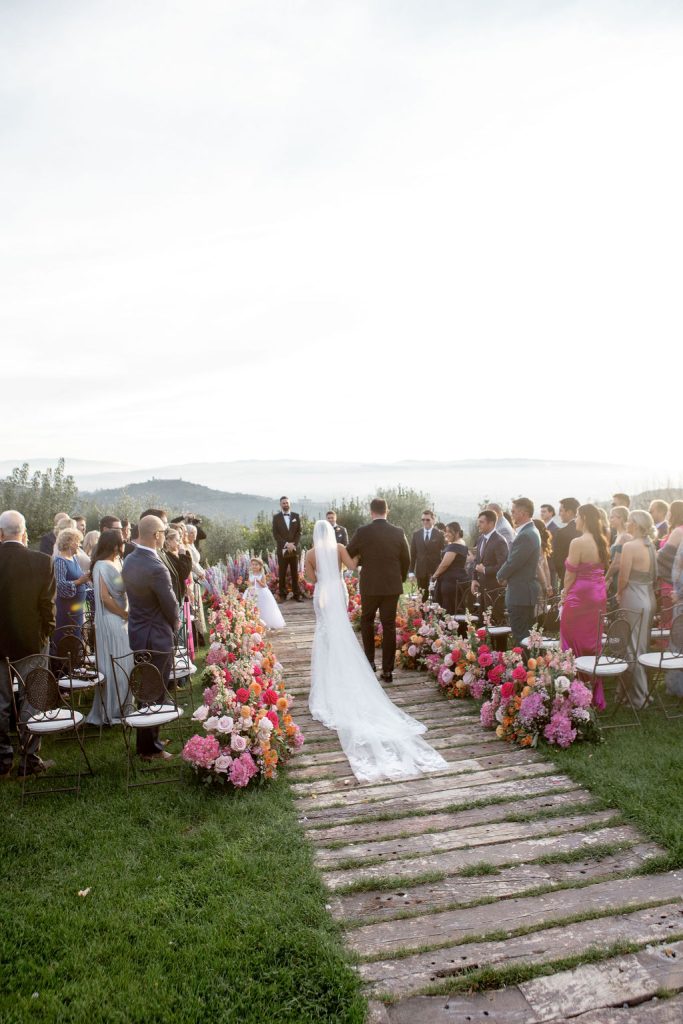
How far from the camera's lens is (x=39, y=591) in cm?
663

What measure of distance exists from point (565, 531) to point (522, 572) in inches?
75.9

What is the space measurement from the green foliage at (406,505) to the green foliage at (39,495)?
379 inches

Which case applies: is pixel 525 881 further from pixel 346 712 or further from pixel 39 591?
pixel 39 591

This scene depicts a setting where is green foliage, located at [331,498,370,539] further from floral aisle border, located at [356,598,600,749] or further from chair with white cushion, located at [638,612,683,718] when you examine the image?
chair with white cushion, located at [638,612,683,718]

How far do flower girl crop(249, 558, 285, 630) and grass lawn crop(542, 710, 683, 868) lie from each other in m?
7.36

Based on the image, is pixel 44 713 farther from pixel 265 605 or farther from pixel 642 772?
pixel 265 605

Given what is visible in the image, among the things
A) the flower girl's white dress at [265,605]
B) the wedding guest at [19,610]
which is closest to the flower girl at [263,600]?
the flower girl's white dress at [265,605]

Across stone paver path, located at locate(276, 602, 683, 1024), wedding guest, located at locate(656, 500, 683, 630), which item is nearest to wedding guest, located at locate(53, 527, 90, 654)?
stone paver path, located at locate(276, 602, 683, 1024)

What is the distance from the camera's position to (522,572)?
27.1 ft

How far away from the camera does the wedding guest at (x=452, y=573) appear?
34.4 feet

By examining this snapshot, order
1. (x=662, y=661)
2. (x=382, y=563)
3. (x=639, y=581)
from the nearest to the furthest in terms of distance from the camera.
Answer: (x=662, y=661) < (x=639, y=581) < (x=382, y=563)

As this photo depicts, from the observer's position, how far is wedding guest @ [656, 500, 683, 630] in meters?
8.55

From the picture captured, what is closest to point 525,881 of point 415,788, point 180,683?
point 415,788

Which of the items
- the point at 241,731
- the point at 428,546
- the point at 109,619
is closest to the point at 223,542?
the point at 428,546
